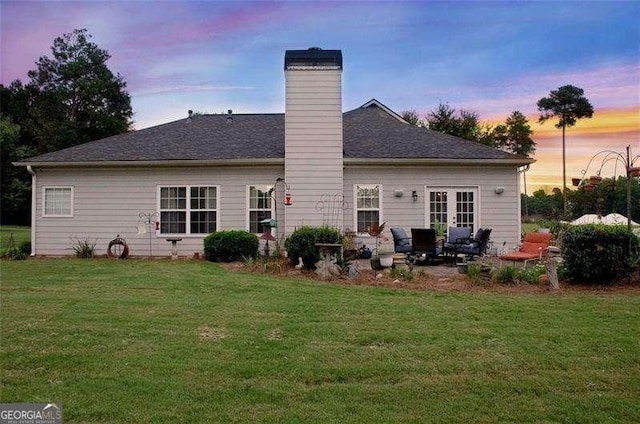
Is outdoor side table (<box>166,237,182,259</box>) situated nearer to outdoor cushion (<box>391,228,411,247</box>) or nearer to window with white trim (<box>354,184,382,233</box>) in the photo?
window with white trim (<box>354,184,382,233</box>)

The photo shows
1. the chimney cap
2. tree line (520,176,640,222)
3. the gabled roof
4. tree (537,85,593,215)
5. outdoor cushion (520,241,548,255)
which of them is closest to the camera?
outdoor cushion (520,241,548,255)

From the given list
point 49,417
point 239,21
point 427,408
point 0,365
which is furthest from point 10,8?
point 427,408

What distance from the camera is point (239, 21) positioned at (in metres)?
12.7

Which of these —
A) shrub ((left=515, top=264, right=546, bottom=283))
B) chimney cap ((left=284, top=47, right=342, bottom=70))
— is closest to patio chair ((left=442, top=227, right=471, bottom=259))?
shrub ((left=515, top=264, right=546, bottom=283))

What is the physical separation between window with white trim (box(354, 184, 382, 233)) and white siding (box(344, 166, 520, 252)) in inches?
6.5

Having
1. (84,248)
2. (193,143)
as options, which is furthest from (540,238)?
(84,248)

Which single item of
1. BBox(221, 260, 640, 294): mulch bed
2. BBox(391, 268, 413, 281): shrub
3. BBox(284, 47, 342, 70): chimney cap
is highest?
BBox(284, 47, 342, 70): chimney cap

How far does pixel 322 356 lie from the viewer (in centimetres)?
450

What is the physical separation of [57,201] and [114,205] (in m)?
1.75

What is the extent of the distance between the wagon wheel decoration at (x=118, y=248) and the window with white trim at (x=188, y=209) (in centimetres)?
109

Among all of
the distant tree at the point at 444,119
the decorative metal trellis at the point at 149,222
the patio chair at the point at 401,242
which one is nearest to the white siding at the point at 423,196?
the patio chair at the point at 401,242

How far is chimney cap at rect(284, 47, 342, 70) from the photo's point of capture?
12672mm

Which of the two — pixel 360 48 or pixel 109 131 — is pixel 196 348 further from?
pixel 109 131

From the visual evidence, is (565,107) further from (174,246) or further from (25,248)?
(25,248)
